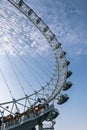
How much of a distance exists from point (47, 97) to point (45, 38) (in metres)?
13.6

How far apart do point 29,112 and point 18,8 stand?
68.7ft

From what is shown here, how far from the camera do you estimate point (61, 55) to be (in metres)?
70.2

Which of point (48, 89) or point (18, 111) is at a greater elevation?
point (48, 89)

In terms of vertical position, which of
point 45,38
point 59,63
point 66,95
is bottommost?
point 66,95

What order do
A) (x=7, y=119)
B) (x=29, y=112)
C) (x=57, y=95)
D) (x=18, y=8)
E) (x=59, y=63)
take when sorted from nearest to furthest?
(x=7, y=119) → (x=29, y=112) → (x=18, y=8) → (x=57, y=95) → (x=59, y=63)

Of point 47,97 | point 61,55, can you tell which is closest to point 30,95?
point 47,97

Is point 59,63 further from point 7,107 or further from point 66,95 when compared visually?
point 7,107

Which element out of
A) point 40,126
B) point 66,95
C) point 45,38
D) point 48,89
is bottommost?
point 40,126

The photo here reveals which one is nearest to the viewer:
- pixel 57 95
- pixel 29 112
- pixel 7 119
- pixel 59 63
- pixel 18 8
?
pixel 7 119

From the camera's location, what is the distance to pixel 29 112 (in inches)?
2092

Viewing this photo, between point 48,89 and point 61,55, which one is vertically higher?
point 61,55

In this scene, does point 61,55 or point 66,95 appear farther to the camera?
point 61,55

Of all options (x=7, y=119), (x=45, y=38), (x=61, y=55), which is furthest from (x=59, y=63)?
(x=7, y=119)

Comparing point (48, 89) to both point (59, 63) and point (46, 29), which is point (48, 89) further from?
point (46, 29)
